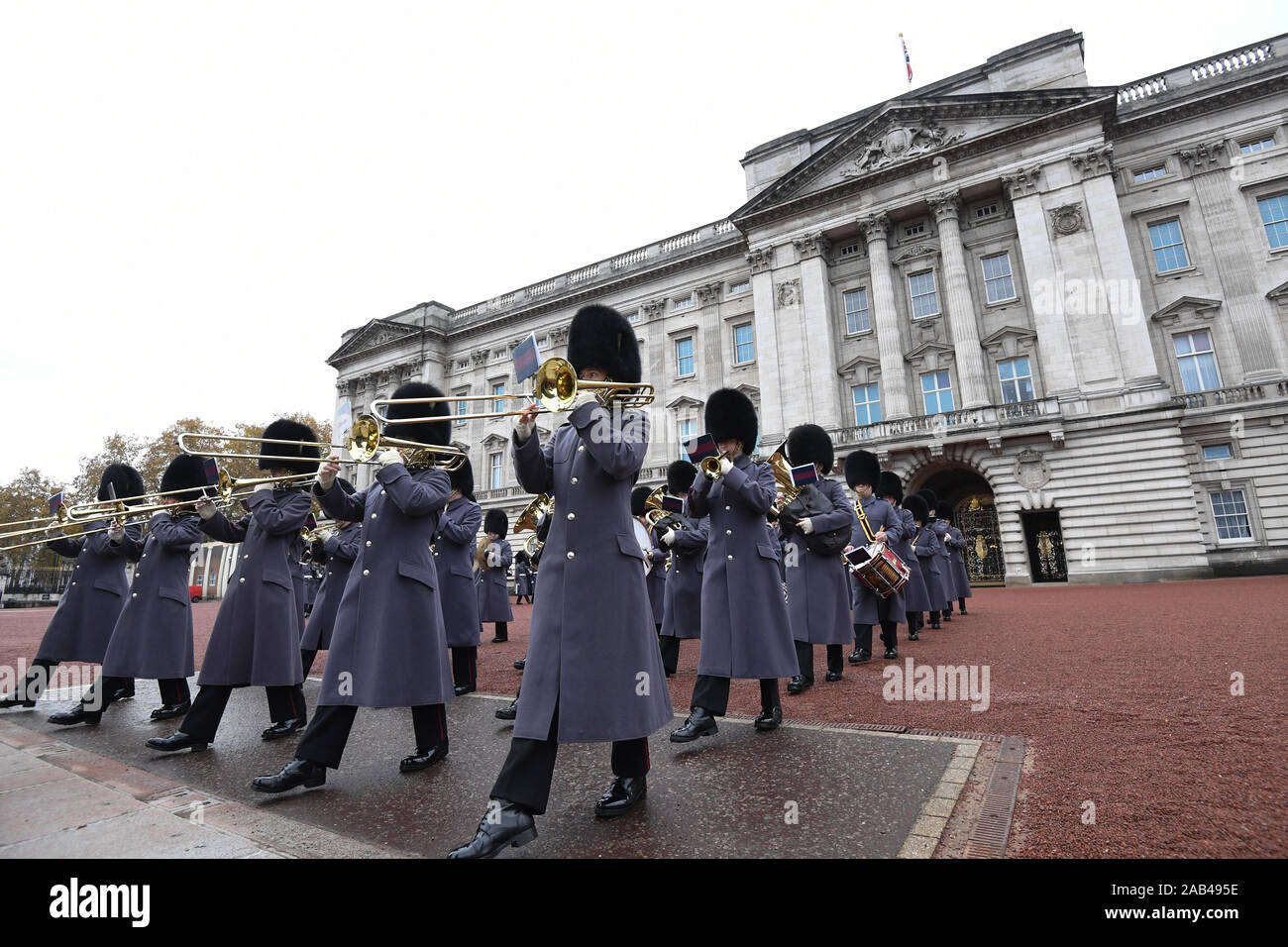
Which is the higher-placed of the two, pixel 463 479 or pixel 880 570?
pixel 463 479

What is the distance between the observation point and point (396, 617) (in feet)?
12.6

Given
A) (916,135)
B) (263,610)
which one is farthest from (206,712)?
(916,135)

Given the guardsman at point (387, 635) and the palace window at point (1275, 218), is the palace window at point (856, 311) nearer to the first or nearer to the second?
the palace window at point (1275, 218)

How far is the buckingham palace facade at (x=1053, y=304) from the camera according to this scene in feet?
73.0

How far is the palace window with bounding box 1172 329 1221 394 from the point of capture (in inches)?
929

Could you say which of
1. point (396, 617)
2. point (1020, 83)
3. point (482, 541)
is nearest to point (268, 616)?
point (396, 617)

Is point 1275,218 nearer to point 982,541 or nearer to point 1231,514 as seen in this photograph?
point 1231,514

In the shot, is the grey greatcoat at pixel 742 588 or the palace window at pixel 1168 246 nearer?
the grey greatcoat at pixel 742 588

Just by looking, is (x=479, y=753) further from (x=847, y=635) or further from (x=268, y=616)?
(x=847, y=635)

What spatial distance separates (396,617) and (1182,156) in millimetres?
33087

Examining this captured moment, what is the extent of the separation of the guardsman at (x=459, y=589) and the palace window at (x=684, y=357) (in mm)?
29151

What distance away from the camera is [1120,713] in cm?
457

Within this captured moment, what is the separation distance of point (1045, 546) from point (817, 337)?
1242 centimetres

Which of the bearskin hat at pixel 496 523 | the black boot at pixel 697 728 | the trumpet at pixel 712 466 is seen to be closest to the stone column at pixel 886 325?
the bearskin hat at pixel 496 523
